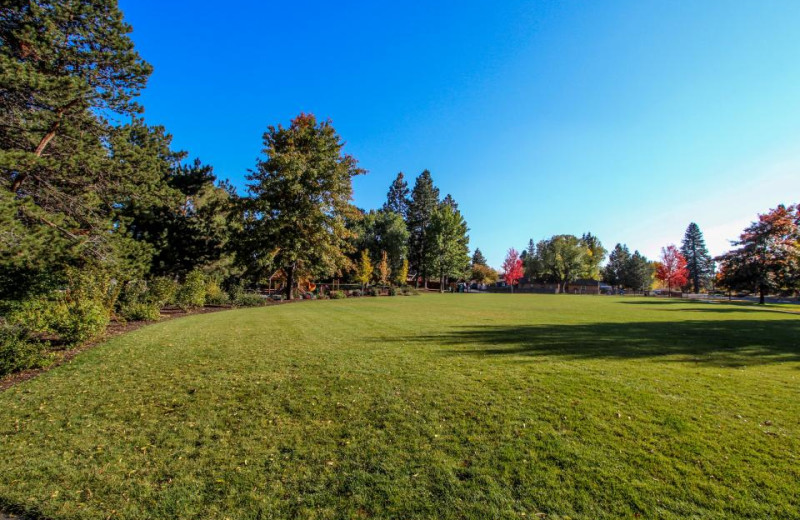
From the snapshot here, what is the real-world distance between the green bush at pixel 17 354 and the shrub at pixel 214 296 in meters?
14.9

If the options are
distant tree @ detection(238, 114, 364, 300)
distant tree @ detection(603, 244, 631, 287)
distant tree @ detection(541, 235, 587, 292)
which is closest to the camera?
distant tree @ detection(238, 114, 364, 300)

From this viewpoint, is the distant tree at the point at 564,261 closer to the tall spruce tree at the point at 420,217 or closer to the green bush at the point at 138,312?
the tall spruce tree at the point at 420,217

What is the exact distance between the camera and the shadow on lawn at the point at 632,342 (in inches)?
350

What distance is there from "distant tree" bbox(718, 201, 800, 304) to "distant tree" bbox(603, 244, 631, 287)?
5318 cm

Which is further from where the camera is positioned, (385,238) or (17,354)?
(385,238)

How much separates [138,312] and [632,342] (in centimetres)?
1948

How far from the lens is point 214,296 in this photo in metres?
22.8

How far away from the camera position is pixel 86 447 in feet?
14.2

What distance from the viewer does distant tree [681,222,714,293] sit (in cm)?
8112

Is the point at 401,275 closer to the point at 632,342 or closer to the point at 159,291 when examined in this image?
the point at 159,291

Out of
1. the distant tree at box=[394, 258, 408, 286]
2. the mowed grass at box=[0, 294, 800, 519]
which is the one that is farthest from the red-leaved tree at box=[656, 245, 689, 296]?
the mowed grass at box=[0, 294, 800, 519]

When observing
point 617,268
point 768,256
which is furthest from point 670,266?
point 768,256

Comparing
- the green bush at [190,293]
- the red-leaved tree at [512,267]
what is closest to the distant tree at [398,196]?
the red-leaved tree at [512,267]

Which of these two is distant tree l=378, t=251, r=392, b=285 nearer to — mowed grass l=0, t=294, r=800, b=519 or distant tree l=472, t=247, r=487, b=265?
mowed grass l=0, t=294, r=800, b=519
